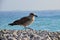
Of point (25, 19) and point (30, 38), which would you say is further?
point (25, 19)

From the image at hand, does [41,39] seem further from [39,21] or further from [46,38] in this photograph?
[39,21]

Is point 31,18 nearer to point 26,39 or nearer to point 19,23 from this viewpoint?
point 19,23

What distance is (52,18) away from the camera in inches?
331

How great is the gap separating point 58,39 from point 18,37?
85 centimetres

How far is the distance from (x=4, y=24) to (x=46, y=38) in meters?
2.44

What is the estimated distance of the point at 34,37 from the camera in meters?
4.39

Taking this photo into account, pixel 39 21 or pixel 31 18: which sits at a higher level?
pixel 31 18

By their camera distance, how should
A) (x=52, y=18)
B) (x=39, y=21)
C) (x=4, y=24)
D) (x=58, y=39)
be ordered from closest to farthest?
(x=58, y=39) < (x=4, y=24) < (x=39, y=21) < (x=52, y=18)

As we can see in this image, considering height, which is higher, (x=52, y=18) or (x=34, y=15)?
(x=34, y=15)

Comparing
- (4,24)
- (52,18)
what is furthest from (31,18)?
(52,18)

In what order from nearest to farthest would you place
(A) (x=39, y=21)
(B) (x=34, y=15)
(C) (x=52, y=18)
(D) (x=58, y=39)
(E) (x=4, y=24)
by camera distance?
1. (D) (x=58, y=39)
2. (B) (x=34, y=15)
3. (E) (x=4, y=24)
4. (A) (x=39, y=21)
5. (C) (x=52, y=18)

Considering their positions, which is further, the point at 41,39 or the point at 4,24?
the point at 4,24

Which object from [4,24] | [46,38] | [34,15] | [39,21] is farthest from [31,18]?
[39,21]

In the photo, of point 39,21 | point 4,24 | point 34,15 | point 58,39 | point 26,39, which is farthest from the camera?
point 39,21
